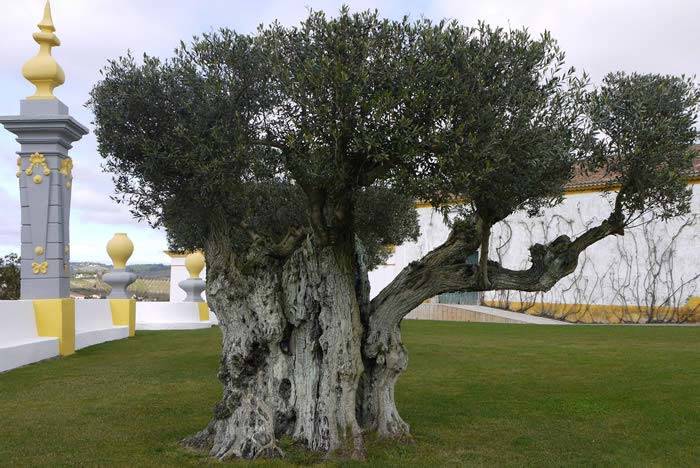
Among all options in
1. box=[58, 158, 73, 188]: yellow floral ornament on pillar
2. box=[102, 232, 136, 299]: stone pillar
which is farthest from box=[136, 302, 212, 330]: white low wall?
box=[58, 158, 73, 188]: yellow floral ornament on pillar

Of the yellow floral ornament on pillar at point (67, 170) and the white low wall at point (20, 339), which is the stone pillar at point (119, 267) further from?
the white low wall at point (20, 339)

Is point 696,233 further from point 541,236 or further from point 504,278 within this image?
point 504,278

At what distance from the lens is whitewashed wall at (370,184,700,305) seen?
31.8 m

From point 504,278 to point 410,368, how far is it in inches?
311

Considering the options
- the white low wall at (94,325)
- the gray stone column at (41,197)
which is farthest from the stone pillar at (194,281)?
the gray stone column at (41,197)

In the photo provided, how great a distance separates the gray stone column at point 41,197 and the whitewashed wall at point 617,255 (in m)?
22.2

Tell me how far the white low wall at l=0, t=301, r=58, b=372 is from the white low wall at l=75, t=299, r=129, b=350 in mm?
2470

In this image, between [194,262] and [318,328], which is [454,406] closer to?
[318,328]

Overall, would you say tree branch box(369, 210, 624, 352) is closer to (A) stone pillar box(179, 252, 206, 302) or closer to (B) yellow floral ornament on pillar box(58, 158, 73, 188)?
(B) yellow floral ornament on pillar box(58, 158, 73, 188)

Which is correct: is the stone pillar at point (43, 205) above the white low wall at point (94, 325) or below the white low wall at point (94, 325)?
above

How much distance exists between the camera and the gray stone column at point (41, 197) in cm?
1914

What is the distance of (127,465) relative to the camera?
8242 mm

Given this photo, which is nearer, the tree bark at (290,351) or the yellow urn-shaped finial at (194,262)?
the tree bark at (290,351)

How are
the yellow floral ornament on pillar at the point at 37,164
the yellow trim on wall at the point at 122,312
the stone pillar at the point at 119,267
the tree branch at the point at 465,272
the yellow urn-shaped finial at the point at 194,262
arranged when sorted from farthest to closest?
the yellow urn-shaped finial at the point at 194,262, the stone pillar at the point at 119,267, the yellow trim on wall at the point at 122,312, the yellow floral ornament on pillar at the point at 37,164, the tree branch at the point at 465,272
